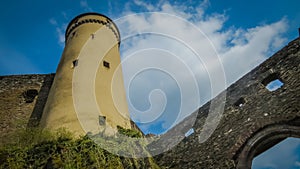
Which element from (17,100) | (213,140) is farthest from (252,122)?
(17,100)

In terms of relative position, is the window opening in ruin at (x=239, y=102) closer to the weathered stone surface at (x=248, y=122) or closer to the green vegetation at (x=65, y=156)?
the weathered stone surface at (x=248, y=122)

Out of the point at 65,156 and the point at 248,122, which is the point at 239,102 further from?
the point at 65,156

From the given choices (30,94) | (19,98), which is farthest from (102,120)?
(19,98)

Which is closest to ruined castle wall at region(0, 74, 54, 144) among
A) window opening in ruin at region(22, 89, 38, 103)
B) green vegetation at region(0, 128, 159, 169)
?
window opening in ruin at region(22, 89, 38, 103)

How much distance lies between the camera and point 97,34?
12945 millimetres

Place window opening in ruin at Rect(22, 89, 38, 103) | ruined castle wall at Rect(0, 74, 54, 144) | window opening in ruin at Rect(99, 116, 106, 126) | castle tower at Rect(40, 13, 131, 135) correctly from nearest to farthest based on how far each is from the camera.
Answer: window opening in ruin at Rect(99, 116, 106, 126) < castle tower at Rect(40, 13, 131, 135) < ruined castle wall at Rect(0, 74, 54, 144) < window opening in ruin at Rect(22, 89, 38, 103)

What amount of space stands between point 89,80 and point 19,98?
197 inches

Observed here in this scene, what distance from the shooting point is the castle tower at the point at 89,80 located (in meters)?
9.96

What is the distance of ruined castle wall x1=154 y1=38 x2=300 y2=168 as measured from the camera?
238 inches

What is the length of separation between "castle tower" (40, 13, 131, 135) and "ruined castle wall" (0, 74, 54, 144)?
2070 mm

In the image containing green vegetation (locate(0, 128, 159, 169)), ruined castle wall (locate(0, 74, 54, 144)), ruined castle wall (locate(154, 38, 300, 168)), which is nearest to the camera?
ruined castle wall (locate(154, 38, 300, 168))

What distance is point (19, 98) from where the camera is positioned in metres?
13.9

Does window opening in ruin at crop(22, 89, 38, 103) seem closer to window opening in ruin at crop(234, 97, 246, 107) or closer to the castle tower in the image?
the castle tower

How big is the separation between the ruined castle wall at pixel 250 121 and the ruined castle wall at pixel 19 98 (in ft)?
24.4
